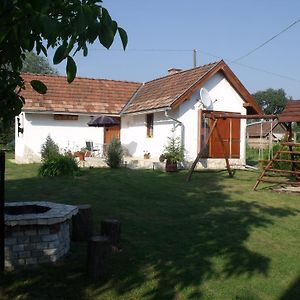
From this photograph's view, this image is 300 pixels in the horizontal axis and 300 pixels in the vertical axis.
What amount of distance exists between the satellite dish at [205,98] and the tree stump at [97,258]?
45.8 ft

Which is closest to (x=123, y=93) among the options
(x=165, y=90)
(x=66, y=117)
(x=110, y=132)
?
(x=110, y=132)

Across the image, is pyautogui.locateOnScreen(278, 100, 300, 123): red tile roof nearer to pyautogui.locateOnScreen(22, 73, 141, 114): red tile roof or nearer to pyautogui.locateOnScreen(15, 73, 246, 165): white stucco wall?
pyautogui.locateOnScreen(15, 73, 246, 165): white stucco wall

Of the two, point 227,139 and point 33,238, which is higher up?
point 227,139

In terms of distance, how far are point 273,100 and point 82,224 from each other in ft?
304

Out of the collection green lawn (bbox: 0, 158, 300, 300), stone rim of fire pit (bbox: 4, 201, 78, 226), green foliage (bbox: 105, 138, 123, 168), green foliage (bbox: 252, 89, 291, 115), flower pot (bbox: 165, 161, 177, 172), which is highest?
green foliage (bbox: 252, 89, 291, 115)

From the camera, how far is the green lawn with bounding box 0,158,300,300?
4.77 m

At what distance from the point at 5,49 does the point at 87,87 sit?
20904 mm

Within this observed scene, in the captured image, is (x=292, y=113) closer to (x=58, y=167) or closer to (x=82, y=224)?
(x=58, y=167)

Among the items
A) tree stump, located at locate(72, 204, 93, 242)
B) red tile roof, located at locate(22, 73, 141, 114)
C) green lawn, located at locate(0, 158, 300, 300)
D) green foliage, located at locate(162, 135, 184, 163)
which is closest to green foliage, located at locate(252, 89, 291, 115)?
red tile roof, located at locate(22, 73, 141, 114)

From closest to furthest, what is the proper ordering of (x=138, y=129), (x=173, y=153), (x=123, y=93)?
(x=173, y=153) → (x=138, y=129) → (x=123, y=93)

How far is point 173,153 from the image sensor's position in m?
17.8

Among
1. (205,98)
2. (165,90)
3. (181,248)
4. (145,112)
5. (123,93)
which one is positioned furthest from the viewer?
(123,93)

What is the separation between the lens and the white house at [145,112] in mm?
18875

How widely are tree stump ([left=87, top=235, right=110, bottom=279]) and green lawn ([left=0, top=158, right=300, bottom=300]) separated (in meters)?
0.12
